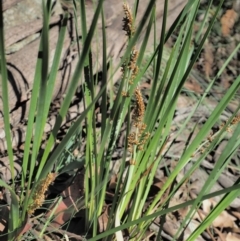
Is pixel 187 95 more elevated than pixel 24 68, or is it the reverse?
pixel 24 68

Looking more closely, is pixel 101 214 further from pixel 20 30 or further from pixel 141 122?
pixel 20 30

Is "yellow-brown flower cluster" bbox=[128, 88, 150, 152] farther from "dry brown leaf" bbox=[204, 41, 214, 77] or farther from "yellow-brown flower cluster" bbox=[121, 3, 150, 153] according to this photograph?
"dry brown leaf" bbox=[204, 41, 214, 77]

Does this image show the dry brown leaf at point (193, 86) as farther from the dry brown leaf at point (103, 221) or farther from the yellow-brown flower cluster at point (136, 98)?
the yellow-brown flower cluster at point (136, 98)

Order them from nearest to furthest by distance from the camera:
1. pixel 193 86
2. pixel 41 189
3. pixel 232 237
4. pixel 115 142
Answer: pixel 41 189
pixel 115 142
pixel 232 237
pixel 193 86

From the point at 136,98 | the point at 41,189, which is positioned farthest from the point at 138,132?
the point at 41,189

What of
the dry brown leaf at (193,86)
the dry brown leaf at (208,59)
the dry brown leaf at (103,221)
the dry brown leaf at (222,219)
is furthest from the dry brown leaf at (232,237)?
the dry brown leaf at (208,59)

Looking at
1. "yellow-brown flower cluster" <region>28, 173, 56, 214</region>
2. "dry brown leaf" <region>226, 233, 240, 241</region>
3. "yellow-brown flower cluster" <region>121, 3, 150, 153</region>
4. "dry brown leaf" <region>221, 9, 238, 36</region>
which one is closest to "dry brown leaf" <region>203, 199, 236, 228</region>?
"dry brown leaf" <region>226, 233, 240, 241</region>

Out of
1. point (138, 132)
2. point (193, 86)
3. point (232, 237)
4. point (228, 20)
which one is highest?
point (138, 132)

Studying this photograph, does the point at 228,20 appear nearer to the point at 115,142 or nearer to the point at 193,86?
the point at 193,86

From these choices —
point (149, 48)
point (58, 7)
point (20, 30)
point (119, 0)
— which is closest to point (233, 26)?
point (149, 48)
